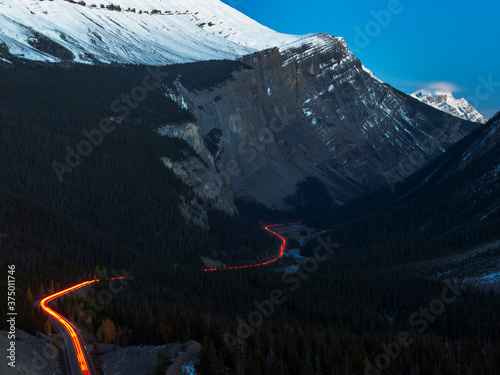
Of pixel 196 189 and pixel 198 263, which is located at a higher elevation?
pixel 196 189

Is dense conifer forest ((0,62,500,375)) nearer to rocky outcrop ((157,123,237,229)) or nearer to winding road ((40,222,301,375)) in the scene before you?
winding road ((40,222,301,375))

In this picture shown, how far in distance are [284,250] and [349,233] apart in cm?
2164

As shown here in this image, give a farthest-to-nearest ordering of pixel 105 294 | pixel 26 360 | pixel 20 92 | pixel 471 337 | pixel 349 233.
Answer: pixel 349 233 → pixel 20 92 → pixel 105 294 → pixel 471 337 → pixel 26 360

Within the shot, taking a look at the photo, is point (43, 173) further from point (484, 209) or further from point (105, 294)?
point (484, 209)

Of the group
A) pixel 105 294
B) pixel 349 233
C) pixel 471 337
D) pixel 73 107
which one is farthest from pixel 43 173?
pixel 471 337

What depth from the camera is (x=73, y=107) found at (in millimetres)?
182000
